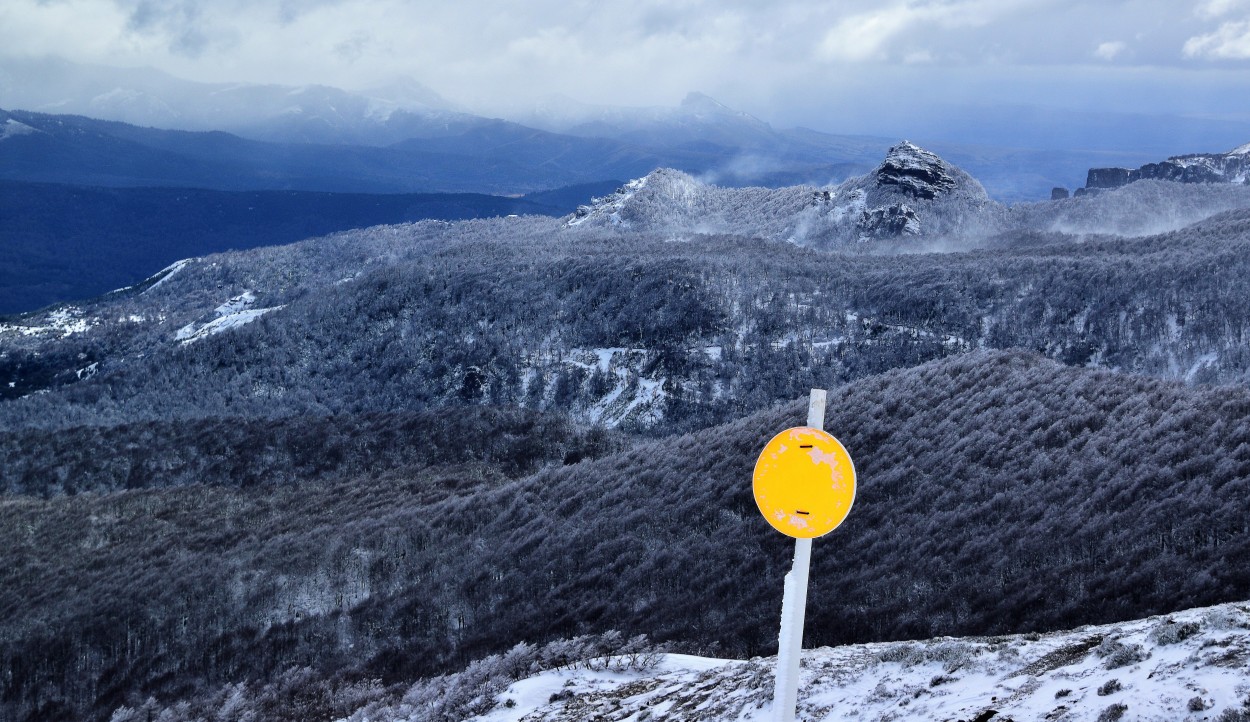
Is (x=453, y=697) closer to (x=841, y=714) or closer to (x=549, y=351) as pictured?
(x=841, y=714)

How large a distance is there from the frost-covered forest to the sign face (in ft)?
33.0

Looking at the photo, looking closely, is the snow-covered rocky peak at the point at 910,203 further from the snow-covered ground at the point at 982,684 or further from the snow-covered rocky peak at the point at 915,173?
the snow-covered ground at the point at 982,684

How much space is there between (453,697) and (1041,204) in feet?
320

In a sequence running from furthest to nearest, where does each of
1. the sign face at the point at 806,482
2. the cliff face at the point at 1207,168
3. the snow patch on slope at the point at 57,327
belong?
the cliff face at the point at 1207,168 → the snow patch on slope at the point at 57,327 → the sign face at the point at 806,482

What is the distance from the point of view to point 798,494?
12.9ft

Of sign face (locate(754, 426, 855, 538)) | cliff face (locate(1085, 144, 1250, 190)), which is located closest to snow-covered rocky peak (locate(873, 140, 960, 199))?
cliff face (locate(1085, 144, 1250, 190))

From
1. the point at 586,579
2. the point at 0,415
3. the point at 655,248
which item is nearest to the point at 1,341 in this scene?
the point at 0,415

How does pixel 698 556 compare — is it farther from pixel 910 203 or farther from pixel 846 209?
pixel 846 209

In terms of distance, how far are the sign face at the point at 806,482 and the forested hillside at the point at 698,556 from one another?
36.1ft

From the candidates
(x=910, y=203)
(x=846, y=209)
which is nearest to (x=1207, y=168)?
(x=910, y=203)

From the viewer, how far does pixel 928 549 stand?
17.0 m

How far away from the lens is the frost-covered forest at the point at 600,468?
52.5 ft

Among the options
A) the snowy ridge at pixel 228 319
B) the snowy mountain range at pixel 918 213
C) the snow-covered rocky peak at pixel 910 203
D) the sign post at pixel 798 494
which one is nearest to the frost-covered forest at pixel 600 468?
Result: the snowy ridge at pixel 228 319

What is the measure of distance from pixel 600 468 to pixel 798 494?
24.9 metres
